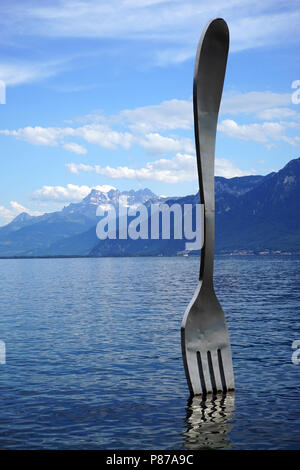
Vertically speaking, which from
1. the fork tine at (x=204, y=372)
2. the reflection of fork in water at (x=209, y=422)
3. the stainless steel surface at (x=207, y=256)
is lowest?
the reflection of fork in water at (x=209, y=422)

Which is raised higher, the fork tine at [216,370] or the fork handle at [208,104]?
the fork handle at [208,104]

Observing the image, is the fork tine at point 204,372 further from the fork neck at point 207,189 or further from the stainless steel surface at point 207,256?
the fork neck at point 207,189

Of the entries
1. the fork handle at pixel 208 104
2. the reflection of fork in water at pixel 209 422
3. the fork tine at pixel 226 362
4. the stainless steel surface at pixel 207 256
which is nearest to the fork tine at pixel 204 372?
the stainless steel surface at pixel 207 256

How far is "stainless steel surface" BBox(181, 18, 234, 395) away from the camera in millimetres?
18984

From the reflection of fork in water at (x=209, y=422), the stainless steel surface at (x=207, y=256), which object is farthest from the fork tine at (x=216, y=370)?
the reflection of fork in water at (x=209, y=422)

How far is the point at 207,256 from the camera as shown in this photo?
19875 millimetres

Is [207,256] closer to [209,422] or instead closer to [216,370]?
[216,370]

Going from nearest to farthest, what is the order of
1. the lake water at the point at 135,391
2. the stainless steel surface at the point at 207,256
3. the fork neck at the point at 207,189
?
the stainless steel surface at the point at 207,256
the fork neck at the point at 207,189
the lake water at the point at 135,391

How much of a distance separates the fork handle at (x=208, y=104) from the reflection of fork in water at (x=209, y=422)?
4771mm


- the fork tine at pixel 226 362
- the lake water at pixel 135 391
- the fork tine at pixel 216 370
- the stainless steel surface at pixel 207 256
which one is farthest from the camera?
the fork tine at pixel 226 362

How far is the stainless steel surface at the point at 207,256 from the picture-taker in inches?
747

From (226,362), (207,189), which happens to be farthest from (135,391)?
(207,189)

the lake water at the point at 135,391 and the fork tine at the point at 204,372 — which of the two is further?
the fork tine at the point at 204,372

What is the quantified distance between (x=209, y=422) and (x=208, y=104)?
1039cm
